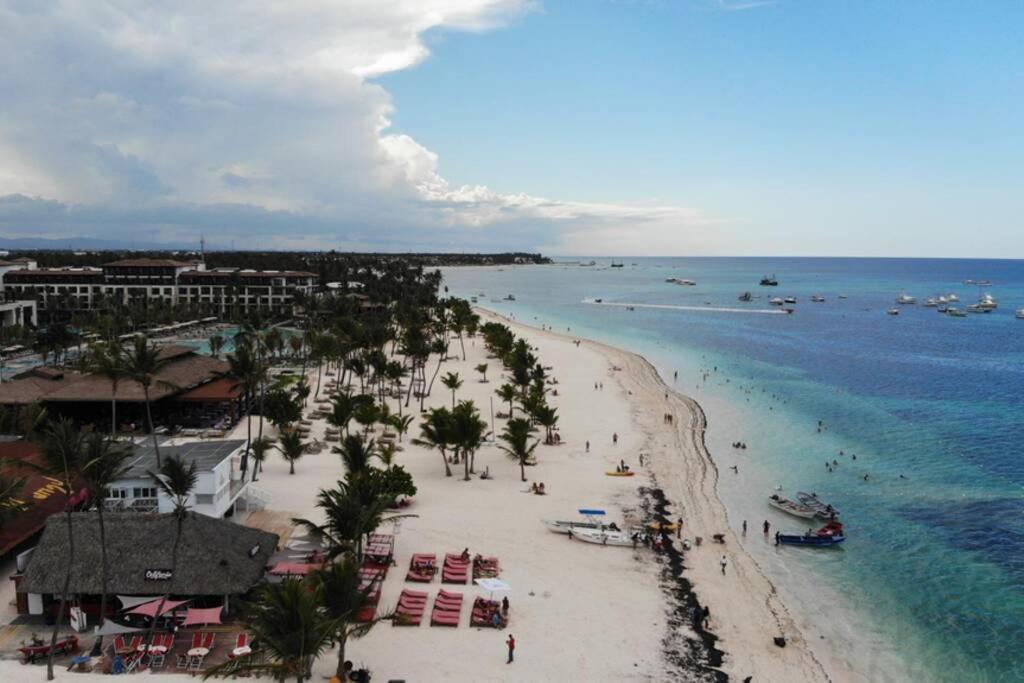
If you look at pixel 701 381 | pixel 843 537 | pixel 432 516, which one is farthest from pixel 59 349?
pixel 843 537

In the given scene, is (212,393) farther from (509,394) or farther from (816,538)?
(816,538)

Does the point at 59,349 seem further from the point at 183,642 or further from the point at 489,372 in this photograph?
the point at 183,642

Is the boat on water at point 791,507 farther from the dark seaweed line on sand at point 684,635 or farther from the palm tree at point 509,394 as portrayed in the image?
the palm tree at point 509,394

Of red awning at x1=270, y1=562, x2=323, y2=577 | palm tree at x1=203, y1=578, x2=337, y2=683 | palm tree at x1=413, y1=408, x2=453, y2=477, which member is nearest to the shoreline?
palm tree at x1=413, y1=408, x2=453, y2=477

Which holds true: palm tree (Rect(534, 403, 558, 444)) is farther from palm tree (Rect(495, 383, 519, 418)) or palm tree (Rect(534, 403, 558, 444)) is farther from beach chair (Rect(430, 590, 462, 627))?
beach chair (Rect(430, 590, 462, 627))

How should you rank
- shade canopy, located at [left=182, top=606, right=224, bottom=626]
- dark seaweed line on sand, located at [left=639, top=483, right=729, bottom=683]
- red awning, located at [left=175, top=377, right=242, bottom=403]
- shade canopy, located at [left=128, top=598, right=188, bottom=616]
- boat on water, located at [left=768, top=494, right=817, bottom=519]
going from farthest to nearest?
red awning, located at [left=175, top=377, right=242, bottom=403]
boat on water, located at [left=768, top=494, right=817, bottom=519]
dark seaweed line on sand, located at [left=639, top=483, right=729, bottom=683]
shade canopy, located at [left=128, top=598, right=188, bottom=616]
shade canopy, located at [left=182, top=606, right=224, bottom=626]

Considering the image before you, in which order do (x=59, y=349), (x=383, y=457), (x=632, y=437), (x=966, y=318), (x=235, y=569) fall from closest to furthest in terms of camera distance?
(x=235, y=569)
(x=383, y=457)
(x=632, y=437)
(x=59, y=349)
(x=966, y=318)

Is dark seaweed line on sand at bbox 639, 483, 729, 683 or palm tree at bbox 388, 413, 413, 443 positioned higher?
palm tree at bbox 388, 413, 413, 443

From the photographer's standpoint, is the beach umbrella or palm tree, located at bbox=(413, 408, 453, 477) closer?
the beach umbrella

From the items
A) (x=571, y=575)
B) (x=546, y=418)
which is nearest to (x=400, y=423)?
(x=546, y=418)
